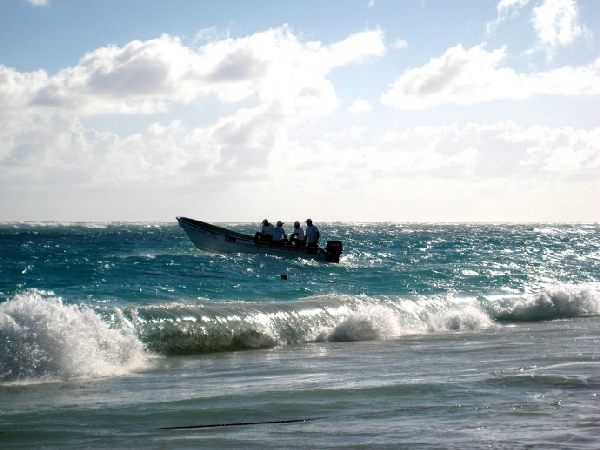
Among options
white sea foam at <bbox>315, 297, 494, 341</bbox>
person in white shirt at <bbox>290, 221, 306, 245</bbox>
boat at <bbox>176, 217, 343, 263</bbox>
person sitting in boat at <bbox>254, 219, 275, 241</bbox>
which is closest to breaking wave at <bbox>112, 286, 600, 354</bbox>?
white sea foam at <bbox>315, 297, 494, 341</bbox>

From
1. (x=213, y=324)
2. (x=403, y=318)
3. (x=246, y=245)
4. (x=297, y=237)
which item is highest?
(x=297, y=237)

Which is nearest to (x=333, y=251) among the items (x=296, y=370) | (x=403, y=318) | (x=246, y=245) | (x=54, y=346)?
(x=246, y=245)

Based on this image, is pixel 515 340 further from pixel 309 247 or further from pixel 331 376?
pixel 309 247

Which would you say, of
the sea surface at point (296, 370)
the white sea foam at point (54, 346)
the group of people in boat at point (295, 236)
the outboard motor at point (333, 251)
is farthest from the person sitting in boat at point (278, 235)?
the white sea foam at point (54, 346)

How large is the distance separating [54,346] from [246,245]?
2489 centimetres

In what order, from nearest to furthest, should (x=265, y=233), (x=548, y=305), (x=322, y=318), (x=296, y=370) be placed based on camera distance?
1. (x=296, y=370)
2. (x=322, y=318)
3. (x=548, y=305)
4. (x=265, y=233)

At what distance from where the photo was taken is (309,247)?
113 feet

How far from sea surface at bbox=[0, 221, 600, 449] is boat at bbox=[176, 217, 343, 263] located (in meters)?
11.8

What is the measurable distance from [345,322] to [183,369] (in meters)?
4.94

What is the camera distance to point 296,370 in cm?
1068

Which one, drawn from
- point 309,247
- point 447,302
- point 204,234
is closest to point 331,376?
point 447,302

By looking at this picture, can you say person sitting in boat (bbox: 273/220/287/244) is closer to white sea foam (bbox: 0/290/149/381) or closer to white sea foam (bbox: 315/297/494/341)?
white sea foam (bbox: 315/297/494/341)

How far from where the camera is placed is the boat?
34219 millimetres

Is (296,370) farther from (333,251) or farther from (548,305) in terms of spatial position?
(333,251)
